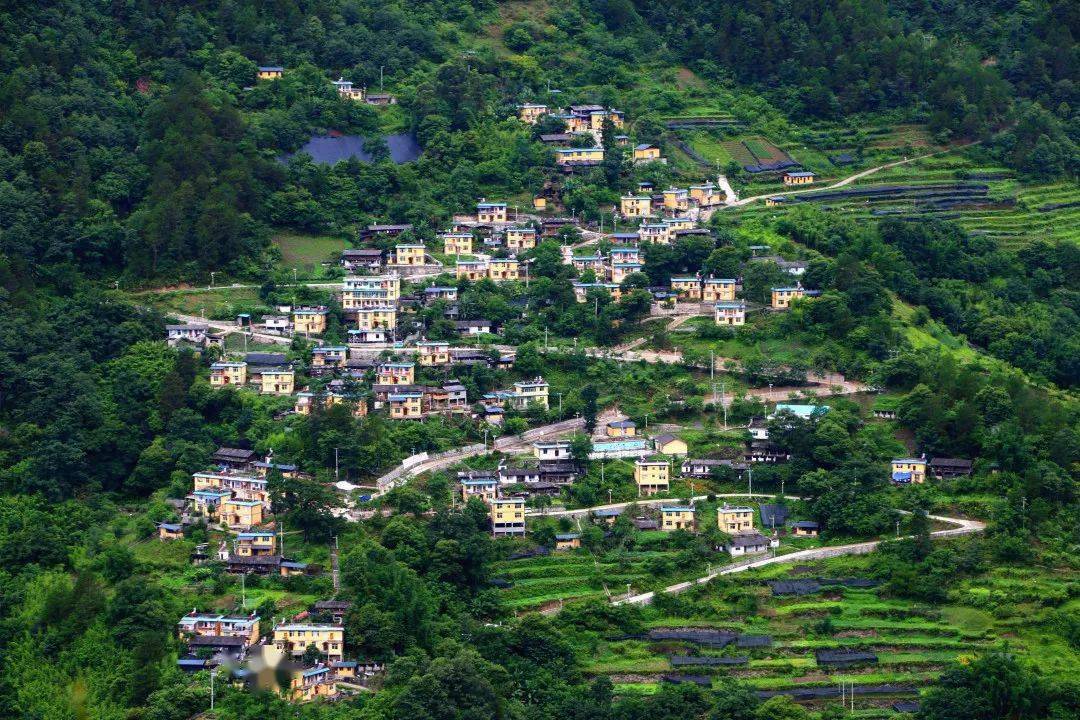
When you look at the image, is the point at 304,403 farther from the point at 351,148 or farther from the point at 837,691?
the point at 837,691

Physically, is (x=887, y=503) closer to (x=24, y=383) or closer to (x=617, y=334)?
(x=617, y=334)

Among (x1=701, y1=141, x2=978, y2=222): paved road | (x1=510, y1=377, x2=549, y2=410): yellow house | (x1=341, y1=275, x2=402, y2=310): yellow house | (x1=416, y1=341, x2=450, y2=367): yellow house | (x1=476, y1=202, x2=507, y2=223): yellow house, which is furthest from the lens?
(x1=701, y1=141, x2=978, y2=222): paved road

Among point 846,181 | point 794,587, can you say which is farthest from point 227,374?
point 846,181

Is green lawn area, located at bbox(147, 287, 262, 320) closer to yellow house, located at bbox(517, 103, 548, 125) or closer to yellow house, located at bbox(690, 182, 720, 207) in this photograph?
yellow house, located at bbox(517, 103, 548, 125)

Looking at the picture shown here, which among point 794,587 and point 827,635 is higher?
point 794,587

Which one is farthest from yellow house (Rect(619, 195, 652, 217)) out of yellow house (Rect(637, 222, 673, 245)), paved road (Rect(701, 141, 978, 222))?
yellow house (Rect(637, 222, 673, 245))

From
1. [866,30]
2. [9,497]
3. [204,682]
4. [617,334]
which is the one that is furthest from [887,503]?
[866,30]
